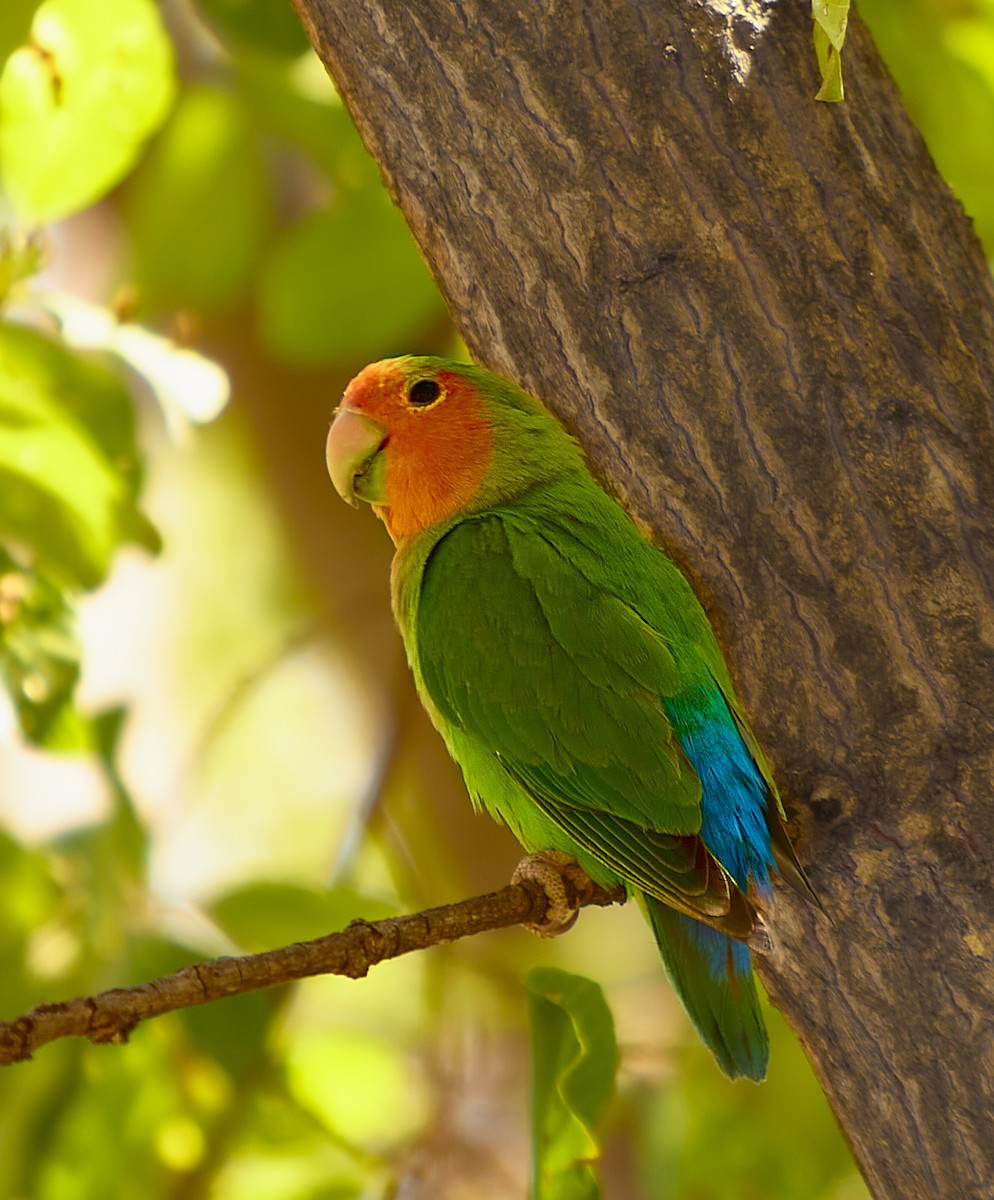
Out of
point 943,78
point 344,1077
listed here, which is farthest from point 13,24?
point 344,1077

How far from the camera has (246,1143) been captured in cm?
206

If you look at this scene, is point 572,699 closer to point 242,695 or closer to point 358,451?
point 358,451

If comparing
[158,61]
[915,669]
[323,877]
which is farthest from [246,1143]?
[158,61]

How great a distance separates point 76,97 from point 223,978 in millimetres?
1137

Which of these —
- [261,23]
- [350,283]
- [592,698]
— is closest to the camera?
[592,698]

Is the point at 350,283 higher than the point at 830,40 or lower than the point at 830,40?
lower

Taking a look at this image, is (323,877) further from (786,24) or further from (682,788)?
(786,24)

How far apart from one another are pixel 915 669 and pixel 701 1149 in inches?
42.8

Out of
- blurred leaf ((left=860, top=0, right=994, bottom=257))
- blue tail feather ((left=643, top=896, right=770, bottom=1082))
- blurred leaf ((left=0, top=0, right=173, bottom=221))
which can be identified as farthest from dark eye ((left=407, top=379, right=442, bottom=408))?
blurred leaf ((left=860, top=0, right=994, bottom=257))

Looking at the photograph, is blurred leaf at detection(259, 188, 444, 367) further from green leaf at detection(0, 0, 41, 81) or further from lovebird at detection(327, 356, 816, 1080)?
green leaf at detection(0, 0, 41, 81)

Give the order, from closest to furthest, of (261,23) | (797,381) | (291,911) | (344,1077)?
(797,381), (291,911), (261,23), (344,1077)

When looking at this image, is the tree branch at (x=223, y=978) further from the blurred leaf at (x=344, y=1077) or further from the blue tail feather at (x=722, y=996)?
the blurred leaf at (x=344, y=1077)

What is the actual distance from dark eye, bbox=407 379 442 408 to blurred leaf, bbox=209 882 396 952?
2.29ft

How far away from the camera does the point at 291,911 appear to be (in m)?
1.86
